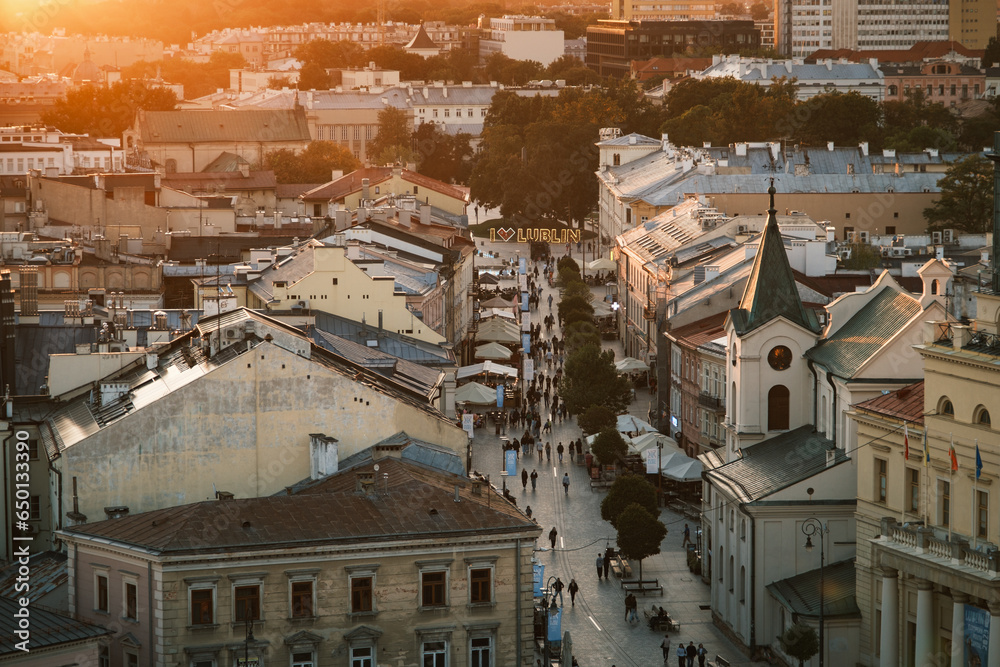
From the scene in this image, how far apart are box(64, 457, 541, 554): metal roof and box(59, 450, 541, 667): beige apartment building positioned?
0.04 metres

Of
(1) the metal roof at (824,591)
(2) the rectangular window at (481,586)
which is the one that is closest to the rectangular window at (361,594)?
(2) the rectangular window at (481,586)

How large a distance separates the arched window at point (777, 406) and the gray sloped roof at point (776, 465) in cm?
39

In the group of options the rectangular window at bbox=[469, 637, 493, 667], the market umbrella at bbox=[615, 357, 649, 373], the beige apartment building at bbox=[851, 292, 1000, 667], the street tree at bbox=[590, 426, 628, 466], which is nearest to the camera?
the beige apartment building at bbox=[851, 292, 1000, 667]

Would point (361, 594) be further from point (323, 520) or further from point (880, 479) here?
point (880, 479)

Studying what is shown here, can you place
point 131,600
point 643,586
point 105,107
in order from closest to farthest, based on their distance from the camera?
1. point 131,600
2. point 643,586
3. point 105,107

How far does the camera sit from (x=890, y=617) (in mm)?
46062

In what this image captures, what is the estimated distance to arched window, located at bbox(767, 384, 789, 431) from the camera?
56.9 metres

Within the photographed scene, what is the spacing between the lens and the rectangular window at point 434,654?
4428cm

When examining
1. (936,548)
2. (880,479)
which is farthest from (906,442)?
(936,548)

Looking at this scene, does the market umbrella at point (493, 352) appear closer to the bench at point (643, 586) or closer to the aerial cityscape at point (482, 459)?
the aerial cityscape at point (482, 459)

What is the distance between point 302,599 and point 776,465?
659 inches

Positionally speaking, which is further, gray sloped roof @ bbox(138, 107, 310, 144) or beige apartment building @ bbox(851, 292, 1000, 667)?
gray sloped roof @ bbox(138, 107, 310, 144)

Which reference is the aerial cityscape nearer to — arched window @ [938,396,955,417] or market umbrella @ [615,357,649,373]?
arched window @ [938,396,955,417]

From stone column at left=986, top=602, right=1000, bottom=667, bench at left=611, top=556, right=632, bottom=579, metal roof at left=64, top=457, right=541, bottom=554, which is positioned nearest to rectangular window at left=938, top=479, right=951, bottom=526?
stone column at left=986, top=602, right=1000, bottom=667
